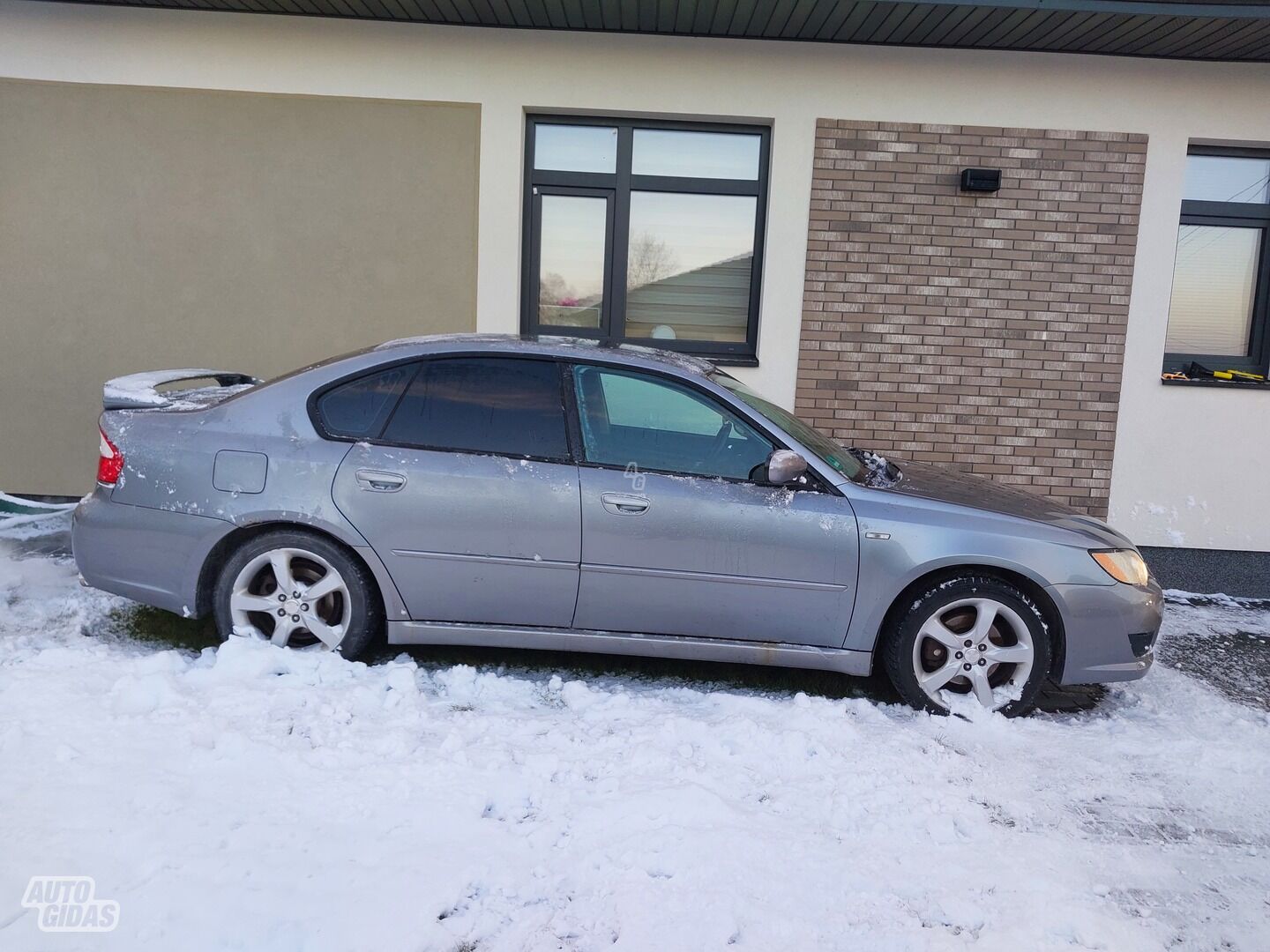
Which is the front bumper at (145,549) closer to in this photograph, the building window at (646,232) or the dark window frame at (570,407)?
the dark window frame at (570,407)

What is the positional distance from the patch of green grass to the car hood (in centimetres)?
352

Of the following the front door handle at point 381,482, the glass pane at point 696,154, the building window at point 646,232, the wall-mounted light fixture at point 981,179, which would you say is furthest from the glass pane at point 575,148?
the front door handle at point 381,482

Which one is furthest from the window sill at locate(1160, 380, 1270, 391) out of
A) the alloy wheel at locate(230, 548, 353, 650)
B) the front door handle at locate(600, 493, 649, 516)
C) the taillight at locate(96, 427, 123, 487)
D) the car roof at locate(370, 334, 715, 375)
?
the taillight at locate(96, 427, 123, 487)

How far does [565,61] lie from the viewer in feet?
22.0

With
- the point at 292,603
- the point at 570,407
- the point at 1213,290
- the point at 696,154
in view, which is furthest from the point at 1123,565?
the point at 696,154

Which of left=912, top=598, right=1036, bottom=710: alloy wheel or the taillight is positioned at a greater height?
the taillight

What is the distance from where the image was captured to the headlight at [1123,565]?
159 inches

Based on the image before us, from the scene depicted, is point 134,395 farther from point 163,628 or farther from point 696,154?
point 696,154

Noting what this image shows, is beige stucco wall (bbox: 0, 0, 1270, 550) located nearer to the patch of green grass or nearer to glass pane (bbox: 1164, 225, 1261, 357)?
glass pane (bbox: 1164, 225, 1261, 357)

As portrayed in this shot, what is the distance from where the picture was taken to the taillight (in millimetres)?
4164

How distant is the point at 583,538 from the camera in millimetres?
3998

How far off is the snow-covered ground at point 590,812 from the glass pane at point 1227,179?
4.55 m

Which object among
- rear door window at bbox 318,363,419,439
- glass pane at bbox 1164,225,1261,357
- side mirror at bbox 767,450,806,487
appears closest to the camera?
side mirror at bbox 767,450,806,487

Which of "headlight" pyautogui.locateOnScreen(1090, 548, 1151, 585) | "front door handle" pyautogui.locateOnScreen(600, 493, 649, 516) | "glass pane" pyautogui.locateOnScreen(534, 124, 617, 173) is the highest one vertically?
"glass pane" pyautogui.locateOnScreen(534, 124, 617, 173)
